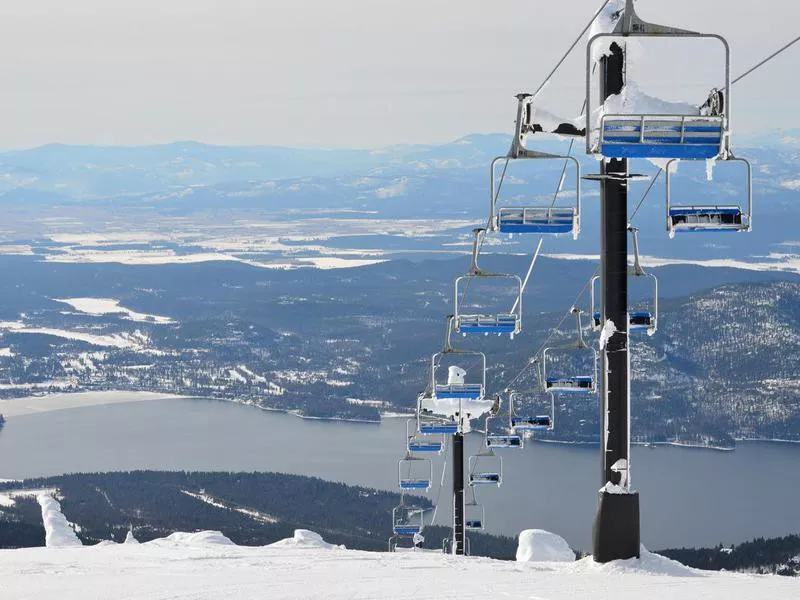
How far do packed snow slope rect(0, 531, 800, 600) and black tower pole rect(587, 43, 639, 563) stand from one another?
221mm

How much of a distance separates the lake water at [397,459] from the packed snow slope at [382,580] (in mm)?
65582

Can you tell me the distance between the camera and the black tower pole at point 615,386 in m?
10.8

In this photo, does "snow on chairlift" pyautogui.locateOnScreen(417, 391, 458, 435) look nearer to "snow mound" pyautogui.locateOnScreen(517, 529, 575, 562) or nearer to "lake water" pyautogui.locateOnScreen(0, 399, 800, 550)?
"snow mound" pyautogui.locateOnScreen(517, 529, 575, 562)

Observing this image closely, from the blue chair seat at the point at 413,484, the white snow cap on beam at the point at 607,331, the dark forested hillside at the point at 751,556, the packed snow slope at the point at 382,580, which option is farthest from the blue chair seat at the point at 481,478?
the dark forested hillside at the point at 751,556

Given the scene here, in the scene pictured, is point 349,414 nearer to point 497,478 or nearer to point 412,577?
point 497,478

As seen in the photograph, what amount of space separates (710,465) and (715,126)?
118 metres

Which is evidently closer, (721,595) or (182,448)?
(721,595)

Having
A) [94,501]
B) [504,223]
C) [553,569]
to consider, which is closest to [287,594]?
[553,569]

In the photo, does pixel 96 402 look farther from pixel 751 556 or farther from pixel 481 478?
pixel 481 478

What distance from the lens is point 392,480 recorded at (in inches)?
4279

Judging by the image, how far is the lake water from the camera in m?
89.4

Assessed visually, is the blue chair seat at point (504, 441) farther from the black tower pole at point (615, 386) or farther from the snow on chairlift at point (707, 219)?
the snow on chairlift at point (707, 219)

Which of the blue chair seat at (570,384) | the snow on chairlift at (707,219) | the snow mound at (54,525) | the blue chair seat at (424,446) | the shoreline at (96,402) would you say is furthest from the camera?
the shoreline at (96,402)

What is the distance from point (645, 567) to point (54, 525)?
73544 millimetres
